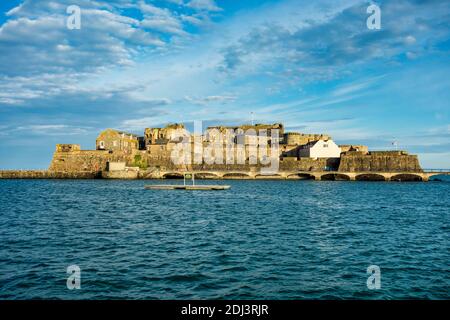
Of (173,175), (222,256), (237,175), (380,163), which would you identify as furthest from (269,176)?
(222,256)

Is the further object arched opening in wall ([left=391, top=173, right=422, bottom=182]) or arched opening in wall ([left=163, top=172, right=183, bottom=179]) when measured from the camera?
arched opening in wall ([left=163, top=172, right=183, bottom=179])

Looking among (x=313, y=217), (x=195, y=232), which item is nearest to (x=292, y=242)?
(x=195, y=232)

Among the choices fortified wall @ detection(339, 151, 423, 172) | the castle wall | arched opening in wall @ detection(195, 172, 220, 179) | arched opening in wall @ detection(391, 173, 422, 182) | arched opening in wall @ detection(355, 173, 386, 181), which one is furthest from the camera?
the castle wall

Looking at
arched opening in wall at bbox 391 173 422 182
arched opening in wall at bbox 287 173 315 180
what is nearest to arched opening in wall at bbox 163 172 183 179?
arched opening in wall at bbox 287 173 315 180

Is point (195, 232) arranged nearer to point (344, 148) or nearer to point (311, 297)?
point (311, 297)

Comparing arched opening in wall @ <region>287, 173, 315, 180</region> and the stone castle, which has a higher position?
the stone castle

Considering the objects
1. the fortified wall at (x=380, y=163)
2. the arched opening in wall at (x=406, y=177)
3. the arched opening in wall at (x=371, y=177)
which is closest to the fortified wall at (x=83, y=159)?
the fortified wall at (x=380, y=163)

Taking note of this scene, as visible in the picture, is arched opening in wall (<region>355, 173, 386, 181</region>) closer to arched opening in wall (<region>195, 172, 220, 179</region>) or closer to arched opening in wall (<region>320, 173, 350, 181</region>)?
arched opening in wall (<region>320, 173, 350, 181</region>)

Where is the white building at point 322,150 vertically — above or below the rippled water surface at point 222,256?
above

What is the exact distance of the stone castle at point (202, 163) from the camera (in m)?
107

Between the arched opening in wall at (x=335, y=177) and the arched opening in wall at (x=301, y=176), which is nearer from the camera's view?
the arched opening in wall at (x=335, y=177)

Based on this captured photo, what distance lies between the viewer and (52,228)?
2541cm

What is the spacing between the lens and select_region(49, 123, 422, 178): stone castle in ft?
350

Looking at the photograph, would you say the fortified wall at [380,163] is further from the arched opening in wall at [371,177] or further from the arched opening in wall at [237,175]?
the arched opening in wall at [237,175]
